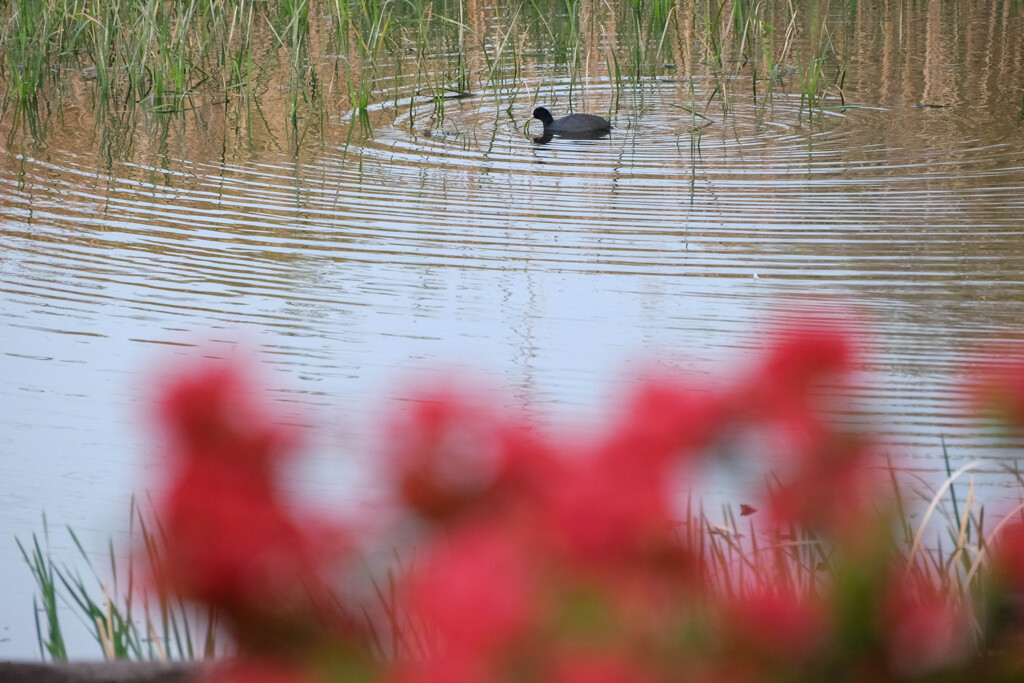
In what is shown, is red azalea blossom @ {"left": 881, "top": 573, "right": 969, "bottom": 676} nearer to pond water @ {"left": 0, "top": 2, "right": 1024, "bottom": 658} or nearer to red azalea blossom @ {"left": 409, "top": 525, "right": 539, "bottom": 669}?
red azalea blossom @ {"left": 409, "top": 525, "right": 539, "bottom": 669}

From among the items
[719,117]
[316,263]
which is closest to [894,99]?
[719,117]

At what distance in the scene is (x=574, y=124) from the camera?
15.6 ft

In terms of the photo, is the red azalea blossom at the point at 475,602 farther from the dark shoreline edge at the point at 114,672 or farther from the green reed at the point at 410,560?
the dark shoreline edge at the point at 114,672

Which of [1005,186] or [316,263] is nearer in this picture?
[316,263]

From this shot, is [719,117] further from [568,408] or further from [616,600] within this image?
[616,600]

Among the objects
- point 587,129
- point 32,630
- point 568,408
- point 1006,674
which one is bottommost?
point 32,630

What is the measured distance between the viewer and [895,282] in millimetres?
2980

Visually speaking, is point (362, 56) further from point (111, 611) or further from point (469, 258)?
point (111, 611)

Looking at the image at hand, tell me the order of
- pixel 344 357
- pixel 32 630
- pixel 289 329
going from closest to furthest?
pixel 32 630, pixel 344 357, pixel 289 329

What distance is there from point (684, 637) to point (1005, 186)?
Answer: 11.8 feet

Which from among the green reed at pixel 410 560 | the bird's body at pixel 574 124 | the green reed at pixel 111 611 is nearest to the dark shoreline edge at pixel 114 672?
the green reed at pixel 410 560

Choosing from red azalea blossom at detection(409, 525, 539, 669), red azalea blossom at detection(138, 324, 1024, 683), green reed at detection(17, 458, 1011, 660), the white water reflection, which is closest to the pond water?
the white water reflection

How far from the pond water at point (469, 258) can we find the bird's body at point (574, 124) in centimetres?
5

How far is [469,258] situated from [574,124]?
1.67 metres
